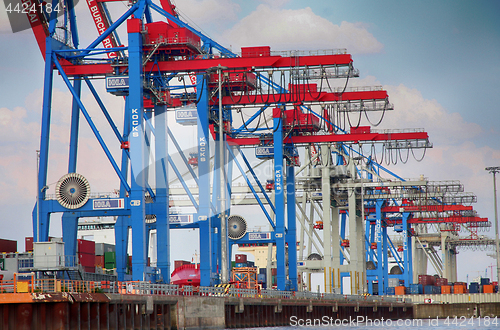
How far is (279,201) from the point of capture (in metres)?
62.2

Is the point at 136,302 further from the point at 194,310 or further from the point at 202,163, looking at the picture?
the point at 202,163

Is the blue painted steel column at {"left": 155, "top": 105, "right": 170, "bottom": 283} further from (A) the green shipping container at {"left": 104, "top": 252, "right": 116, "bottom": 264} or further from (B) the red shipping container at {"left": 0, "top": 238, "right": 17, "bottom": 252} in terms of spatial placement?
(A) the green shipping container at {"left": 104, "top": 252, "right": 116, "bottom": 264}

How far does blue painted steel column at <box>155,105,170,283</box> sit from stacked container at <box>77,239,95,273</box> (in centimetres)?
591

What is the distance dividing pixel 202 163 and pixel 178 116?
20.7ft

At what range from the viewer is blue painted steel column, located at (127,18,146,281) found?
42562 mm

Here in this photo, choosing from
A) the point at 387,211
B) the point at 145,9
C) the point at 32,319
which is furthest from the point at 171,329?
the point at 387,211

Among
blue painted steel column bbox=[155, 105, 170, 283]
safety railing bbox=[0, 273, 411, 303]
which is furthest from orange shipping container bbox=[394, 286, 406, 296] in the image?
blue painted steel column bbox=[155, 105, 170, 283]

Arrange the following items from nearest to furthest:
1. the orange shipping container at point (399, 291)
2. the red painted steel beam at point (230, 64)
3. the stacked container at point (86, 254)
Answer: the red painted steel beam at point (230, 64)
the stacked container at point (86, 254)
the orange shipping container at point (399, 291)

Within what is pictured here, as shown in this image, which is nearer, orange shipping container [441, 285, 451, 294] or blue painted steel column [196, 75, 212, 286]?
blue painted steel column [196, 75, 212, 286]

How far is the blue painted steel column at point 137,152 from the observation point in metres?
42.6

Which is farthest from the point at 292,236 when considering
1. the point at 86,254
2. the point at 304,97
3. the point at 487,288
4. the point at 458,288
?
the point at 487,288

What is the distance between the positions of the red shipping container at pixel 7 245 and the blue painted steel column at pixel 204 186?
12542mm

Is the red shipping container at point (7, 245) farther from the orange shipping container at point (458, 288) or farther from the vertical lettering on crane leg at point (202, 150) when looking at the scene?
the orange shipping container at point (458, 288)

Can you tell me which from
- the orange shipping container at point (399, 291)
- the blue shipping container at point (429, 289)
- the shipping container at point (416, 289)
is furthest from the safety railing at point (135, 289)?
the blue shipping container at point (429, 289)
